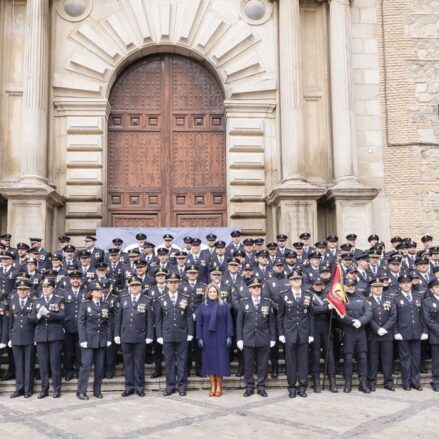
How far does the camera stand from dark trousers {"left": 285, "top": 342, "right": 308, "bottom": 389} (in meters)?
7.85

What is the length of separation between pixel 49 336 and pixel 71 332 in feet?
2.13

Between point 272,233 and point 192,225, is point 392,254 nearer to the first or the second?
point 272,233

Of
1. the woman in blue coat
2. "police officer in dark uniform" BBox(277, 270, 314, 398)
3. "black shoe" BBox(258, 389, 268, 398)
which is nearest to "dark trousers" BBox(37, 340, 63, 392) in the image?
the woman in blue coat

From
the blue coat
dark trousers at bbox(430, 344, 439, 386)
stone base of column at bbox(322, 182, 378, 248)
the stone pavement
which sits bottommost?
the stone pavement

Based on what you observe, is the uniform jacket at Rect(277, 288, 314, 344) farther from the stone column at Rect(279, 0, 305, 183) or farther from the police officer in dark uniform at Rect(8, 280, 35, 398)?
the stone column at Rect(279, 0, 305, 183)

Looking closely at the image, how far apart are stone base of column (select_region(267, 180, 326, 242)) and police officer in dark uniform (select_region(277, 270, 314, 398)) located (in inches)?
169

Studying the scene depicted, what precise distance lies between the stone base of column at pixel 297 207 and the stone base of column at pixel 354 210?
0.44m

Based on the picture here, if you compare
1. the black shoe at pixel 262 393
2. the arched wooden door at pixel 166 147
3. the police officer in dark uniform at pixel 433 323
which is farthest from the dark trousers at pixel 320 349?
the arched wooden door at pixel 166 147

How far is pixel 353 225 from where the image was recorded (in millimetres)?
12617

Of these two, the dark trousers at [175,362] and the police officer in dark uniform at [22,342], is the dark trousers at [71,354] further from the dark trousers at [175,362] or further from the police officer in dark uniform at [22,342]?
the dark trousers at [175,362]

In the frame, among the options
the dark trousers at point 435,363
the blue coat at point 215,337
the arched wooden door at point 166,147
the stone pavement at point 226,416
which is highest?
the arched wooden door at point 166,147

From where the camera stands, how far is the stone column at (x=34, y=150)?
12062 millimetres

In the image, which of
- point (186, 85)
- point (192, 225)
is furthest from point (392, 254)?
point (186, 85)

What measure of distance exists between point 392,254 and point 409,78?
20.4 feet
